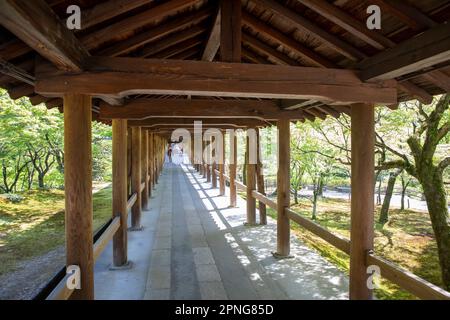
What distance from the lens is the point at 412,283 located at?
292 cm

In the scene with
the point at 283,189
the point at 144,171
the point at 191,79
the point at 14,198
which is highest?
the point at 191,79

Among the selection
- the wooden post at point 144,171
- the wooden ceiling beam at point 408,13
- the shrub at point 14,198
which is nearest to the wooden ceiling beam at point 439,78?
the wooden ceiling beam at point 408,13

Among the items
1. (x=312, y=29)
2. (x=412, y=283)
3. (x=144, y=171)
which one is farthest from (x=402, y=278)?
(x=144, y=171)

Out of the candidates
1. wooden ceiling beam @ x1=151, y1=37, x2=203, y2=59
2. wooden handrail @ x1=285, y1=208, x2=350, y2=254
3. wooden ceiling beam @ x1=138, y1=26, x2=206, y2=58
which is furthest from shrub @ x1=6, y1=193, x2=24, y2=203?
wooden handrail @ x1=285, y1=208, x2=350, y2=254

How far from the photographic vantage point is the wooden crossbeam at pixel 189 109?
5.36 meters

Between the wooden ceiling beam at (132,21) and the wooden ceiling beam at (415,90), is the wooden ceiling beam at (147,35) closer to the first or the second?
the wooden ceiling beam at (132,21)

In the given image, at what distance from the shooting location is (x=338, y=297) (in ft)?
15.6

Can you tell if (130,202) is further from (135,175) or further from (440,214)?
(440,214)

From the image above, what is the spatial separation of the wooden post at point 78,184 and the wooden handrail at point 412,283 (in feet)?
10.5

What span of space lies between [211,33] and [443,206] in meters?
6.78

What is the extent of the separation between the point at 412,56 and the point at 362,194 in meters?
1.77

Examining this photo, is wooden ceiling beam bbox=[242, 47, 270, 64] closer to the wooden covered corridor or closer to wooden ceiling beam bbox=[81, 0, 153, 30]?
the wooden covered corridor
